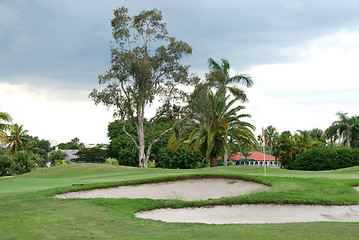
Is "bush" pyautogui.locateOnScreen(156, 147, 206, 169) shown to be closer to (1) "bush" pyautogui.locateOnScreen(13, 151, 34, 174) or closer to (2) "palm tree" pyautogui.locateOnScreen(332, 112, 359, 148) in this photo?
(1) "bush" pyautogui.locateOnScreen(13, 151, 34, 174)

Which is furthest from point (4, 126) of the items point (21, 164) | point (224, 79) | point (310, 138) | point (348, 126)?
point (348, 126)

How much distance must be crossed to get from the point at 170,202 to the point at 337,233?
6.83 meters

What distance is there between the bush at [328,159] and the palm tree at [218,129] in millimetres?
5995

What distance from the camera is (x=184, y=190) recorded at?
18.5 m

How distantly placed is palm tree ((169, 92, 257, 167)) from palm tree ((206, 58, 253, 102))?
10.3 ft

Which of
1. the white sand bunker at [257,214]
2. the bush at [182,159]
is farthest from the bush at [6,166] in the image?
the white sand bunker at [257,214]

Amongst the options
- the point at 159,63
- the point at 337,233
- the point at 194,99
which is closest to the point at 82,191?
the point at 337,233

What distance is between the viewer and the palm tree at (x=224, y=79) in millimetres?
45844

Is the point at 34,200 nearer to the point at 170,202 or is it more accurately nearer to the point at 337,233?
the point at 170,202

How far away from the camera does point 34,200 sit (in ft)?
44.7

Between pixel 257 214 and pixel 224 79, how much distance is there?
35.0m

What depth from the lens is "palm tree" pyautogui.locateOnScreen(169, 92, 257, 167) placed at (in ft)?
136

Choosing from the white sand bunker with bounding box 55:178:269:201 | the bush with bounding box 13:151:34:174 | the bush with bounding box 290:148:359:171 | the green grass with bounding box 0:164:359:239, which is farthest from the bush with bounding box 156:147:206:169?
the green grass with bounding box 0:164:359:239

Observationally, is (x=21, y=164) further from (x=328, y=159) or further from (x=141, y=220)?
(x=141, y=220)
